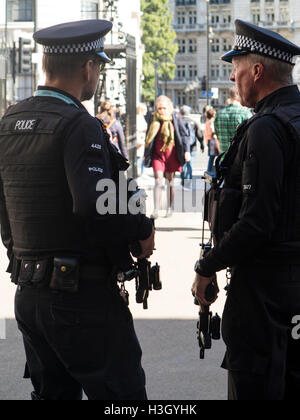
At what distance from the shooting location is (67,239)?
11.3 feet

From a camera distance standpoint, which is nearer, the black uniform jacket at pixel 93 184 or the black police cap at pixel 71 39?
the black uniform jacket at pixel 93 184

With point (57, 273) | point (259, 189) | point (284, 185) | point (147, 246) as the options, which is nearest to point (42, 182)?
point (57, 273)

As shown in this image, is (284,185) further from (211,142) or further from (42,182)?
(211,142)

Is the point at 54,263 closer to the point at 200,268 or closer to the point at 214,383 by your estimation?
the point at 200,268

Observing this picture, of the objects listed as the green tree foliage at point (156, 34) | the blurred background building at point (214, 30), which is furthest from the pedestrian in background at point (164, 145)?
the blurred background building at point (214, 30)

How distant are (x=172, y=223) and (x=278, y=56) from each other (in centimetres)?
1015

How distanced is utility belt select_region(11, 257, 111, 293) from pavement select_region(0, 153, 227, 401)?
2.13 m

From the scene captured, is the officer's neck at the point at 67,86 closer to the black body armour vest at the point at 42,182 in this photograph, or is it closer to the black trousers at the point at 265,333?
the black body armour vest at the point at 42,182

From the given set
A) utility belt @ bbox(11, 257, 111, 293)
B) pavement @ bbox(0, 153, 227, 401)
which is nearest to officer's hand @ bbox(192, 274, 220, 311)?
utility belt @ bbox(11, 257, 111, 293)

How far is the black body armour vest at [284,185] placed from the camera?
3.51 meters

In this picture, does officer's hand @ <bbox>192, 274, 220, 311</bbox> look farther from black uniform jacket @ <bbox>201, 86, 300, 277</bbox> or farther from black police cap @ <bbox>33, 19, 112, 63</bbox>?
black police cap @ <bbox>33, 19, 112, 63</bbox>

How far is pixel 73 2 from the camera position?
35219mm

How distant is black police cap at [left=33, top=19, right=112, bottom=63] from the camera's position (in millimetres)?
3588

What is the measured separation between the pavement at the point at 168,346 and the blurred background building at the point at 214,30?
107m
